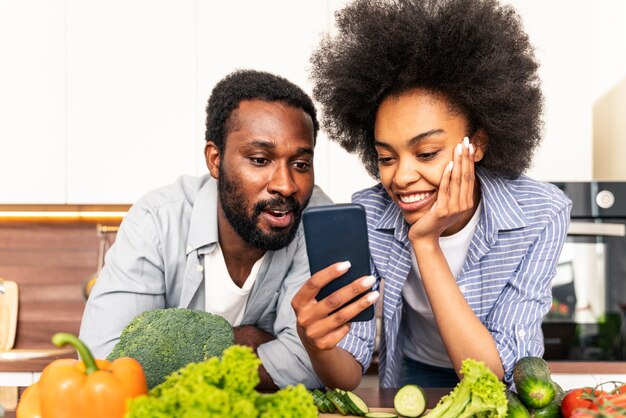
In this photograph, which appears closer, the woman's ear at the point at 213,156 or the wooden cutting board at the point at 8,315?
the woman's ear at the point at 213,156

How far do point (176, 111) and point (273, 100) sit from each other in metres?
1.39

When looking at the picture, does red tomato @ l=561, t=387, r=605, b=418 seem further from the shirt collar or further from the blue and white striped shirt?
the shirt collar

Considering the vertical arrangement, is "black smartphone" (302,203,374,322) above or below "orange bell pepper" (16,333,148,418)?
above

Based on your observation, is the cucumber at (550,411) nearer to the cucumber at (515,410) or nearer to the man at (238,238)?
the cucumber at (515,410)

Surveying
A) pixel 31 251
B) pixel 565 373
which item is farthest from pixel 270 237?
pixel 31 251

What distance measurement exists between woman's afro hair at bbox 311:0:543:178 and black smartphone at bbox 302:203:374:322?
1.40ft

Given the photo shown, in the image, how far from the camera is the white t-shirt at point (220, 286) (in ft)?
5.38

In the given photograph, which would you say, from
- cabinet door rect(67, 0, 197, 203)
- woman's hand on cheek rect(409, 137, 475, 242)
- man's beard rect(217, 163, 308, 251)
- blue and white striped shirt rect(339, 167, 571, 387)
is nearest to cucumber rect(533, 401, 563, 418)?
blue and white striped shirt rect(339, 167, 571, 387)

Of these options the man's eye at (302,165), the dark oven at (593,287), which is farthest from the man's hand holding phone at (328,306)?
the dark oven at (593,287)

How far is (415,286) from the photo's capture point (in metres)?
1.58

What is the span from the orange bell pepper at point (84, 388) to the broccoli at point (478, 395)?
421mm

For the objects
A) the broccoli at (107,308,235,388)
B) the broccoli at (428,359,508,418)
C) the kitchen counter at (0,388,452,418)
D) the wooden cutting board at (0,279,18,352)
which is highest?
the broccoli at (107,308,235,388)

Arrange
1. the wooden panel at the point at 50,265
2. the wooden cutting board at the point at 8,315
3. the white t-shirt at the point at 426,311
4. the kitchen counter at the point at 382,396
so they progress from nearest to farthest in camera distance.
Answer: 1. the kitchen counter at the point at 382,396
2. the white t-shirt at the point at 426,311
3. the wooden cutting board at the point at 8,315
4. the wooden panel at the point at 50,265

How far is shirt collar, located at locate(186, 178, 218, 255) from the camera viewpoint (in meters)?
1.60
